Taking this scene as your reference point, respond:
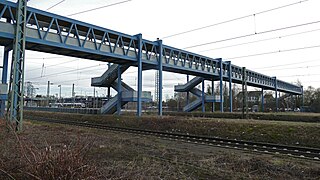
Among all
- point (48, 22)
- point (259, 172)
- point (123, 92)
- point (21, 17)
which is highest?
point (48, 22)

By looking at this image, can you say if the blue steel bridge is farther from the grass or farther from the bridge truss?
the grass

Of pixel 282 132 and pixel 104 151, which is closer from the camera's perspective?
pixel 104 151

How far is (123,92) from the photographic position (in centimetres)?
3938

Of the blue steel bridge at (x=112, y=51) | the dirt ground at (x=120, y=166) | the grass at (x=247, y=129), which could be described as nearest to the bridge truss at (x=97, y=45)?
the blue steel bridge at (x=112, y=51)

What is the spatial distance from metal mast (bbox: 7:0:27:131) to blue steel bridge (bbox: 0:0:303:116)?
6.82 meters

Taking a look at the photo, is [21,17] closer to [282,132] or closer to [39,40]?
[39,40]

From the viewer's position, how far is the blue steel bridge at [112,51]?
2562cm

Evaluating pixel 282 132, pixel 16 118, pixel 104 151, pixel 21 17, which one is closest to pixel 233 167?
pixel 104 151

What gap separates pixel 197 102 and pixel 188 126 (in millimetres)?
33208

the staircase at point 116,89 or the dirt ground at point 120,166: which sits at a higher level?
the staircase at point 116,89

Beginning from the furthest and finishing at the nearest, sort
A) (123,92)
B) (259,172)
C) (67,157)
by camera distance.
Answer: (123,92)
(259,172)
(67,157)

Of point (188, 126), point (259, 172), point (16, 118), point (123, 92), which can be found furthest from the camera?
point (123, 92)

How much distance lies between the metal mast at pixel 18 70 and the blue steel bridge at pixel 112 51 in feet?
22.4

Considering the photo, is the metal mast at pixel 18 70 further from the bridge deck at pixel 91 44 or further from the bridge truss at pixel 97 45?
the bridge deck at pixel 91 44
